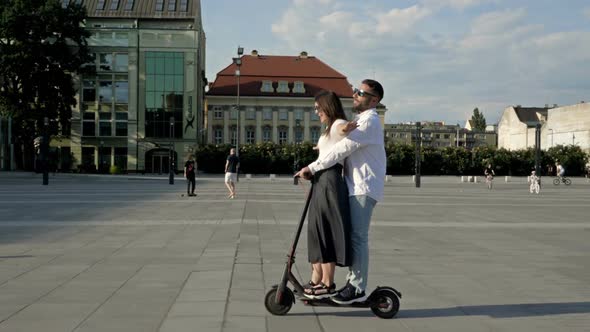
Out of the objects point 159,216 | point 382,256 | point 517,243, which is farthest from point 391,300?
point 159,216

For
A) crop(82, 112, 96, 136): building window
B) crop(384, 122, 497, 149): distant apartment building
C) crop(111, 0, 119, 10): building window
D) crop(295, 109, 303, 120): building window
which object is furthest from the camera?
crop(384, 122, 497, 149): distant apartment building

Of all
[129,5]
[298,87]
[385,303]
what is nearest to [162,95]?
[129,5]

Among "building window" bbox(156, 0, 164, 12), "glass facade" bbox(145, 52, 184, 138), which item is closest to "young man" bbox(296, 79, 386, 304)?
"glass facade" bbox(145, 52, 184, 138)

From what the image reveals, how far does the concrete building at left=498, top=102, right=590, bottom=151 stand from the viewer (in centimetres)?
8425

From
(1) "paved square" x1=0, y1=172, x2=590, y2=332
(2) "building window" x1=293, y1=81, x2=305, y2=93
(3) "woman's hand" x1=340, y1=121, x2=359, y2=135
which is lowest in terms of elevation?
(1) "paved square" x1=0, y1=172, x2=590, y2=332

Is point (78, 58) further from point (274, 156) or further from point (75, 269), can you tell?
point (75, 269)

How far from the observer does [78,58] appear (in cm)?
5716

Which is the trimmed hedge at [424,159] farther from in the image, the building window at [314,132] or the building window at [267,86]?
the building window at [267,86]

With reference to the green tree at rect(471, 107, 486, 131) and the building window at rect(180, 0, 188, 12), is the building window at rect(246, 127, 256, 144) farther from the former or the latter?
the green tree at rect(471, 107, 486, 131)

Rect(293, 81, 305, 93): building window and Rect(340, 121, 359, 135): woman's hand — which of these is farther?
Rect(293, 81, 305, 93): building window

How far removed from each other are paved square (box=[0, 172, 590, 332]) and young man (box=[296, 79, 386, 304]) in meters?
0.35

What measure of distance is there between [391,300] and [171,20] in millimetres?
68476

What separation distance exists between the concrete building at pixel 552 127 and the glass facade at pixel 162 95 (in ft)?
128

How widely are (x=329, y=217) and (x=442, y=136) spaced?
181 meters
